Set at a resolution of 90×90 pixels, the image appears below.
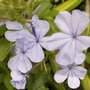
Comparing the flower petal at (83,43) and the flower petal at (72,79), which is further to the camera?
the flower petal at (72,79)

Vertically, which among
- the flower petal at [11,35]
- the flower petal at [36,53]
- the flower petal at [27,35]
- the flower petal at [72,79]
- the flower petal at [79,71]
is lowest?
the flower petal at [72,79]

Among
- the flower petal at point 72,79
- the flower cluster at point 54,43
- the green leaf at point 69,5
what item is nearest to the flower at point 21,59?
the flower cluster at point 54,43

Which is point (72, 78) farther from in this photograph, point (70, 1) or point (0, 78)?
point (70, 1)

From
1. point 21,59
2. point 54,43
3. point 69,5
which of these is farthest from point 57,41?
point 69,5

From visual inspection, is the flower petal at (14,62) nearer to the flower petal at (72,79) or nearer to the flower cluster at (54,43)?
the flower cluster at (54,43)

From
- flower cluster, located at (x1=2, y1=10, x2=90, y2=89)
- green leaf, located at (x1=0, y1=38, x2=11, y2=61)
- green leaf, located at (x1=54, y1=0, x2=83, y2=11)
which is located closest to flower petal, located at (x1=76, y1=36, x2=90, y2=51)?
flower cluster, located at (x1=2, y1=10, x2=90, y2=89)

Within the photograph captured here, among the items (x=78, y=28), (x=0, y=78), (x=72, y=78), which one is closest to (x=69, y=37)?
(x=78, y=28)

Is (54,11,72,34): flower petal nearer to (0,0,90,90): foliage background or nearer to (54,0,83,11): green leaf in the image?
(0,0,90,90): foliage background
